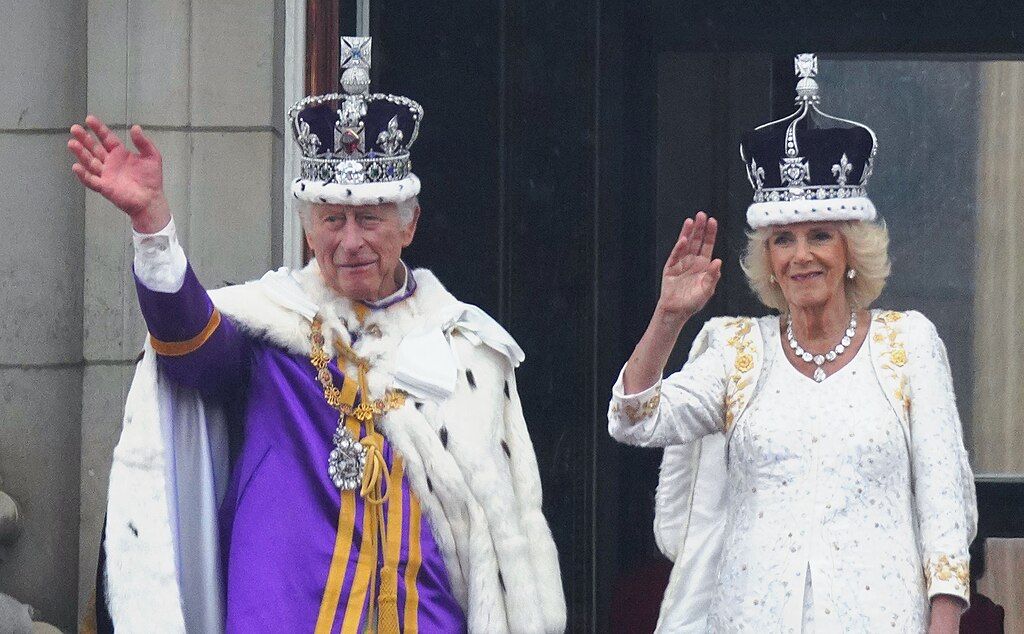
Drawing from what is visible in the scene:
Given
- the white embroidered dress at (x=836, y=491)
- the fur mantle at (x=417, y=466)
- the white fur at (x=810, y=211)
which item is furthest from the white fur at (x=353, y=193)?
the white fur at (x=810, y=211)

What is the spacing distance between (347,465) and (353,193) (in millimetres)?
589

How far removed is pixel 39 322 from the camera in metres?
5.94

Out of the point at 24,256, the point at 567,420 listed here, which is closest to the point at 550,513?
the point at 567,420

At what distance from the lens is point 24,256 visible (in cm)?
595

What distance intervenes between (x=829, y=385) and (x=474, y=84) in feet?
6.78

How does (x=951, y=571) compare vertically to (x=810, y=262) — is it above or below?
below

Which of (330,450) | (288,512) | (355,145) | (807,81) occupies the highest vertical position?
(807,81)

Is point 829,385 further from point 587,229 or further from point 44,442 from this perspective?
point 44,442

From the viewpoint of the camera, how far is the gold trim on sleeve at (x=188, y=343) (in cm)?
437

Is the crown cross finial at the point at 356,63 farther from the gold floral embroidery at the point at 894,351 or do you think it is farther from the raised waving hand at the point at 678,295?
the gold floral embroidery at the point at 894,351

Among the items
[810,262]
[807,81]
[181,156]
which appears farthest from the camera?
[181,156]

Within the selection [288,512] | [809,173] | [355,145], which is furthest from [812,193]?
[288,512]

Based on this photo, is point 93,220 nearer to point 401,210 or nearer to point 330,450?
point 401,210

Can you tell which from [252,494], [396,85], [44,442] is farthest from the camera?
[396,85]
